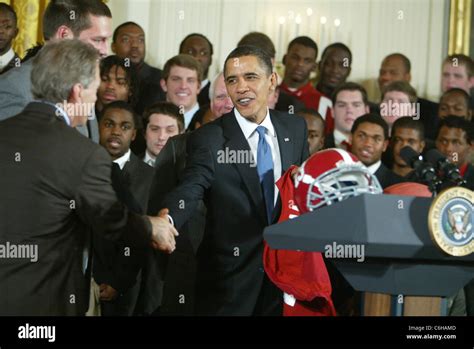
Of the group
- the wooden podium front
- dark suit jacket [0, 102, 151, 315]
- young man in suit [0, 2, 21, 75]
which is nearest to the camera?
the wooden podium front

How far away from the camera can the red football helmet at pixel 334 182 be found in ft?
7.82

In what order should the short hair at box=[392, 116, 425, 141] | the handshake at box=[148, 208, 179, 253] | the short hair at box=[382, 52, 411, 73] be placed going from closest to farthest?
the handshake at box=[148, 208, 179, 253]
the short hair at box=[392, 116, 425, 141]
the short hair at box=[382, 52, 411, 73]

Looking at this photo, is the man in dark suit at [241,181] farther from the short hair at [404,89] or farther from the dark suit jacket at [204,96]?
the short hair at [404,89]

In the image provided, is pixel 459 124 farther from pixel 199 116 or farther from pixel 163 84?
pixel 163 84

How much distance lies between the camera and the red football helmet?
2.38 m

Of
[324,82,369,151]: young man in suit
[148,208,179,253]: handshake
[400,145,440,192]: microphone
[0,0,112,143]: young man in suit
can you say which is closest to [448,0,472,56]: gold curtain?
[324,82,369,151]: young man in suit

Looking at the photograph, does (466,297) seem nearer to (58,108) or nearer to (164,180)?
(164,180)

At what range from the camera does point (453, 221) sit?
223 centimetres

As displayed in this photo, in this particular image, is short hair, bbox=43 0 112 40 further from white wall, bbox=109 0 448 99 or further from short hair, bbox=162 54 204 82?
white wall, bbox=109 0 448 99

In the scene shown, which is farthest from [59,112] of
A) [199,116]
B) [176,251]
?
[199,116]

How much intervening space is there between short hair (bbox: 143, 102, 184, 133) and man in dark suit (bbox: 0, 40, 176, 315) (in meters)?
1.14

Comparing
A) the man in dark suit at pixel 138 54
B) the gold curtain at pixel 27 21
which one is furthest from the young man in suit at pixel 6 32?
the man in dark suit at pixel 138 54

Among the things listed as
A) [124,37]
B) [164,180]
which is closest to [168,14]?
[124,37]

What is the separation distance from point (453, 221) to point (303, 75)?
270 centimetres
